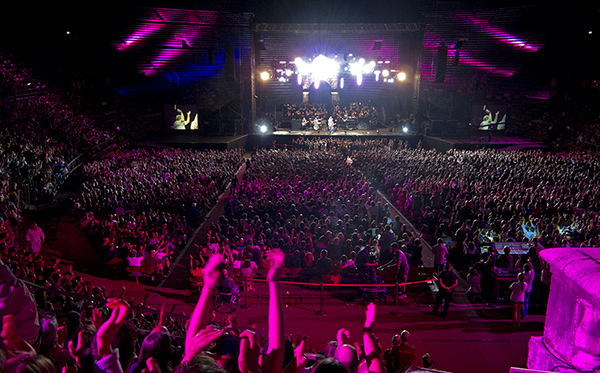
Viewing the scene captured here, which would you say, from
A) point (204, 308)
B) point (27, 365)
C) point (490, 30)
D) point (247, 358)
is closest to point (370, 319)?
point (247, 358)

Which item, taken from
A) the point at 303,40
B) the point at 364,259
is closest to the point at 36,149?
the point at 364,259

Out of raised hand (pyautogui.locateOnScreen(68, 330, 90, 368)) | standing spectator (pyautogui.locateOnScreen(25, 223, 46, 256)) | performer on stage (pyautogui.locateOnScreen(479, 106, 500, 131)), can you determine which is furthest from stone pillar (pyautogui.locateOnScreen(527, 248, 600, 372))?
performer on stage (pyautogui.locateOnScreen(479, 106, 500, 131))

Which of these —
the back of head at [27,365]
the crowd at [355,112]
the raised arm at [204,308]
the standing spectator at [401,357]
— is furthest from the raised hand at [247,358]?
the crowd at [355,112]

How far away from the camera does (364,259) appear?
9156 mm

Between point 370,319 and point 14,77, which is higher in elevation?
point 14,77

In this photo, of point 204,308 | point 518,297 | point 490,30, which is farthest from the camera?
point 490,30

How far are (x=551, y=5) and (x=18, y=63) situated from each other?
2978 centimetres

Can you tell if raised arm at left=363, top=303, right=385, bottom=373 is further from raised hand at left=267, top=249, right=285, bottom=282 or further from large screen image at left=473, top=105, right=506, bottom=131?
large screen image at left=473, top=105, right=506, bottom=131

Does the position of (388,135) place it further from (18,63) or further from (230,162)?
(18,63)

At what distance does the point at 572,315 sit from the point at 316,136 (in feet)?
81.4

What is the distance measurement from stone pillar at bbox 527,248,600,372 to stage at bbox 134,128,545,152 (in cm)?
2233

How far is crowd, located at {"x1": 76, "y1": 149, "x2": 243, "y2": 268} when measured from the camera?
33.4 feet

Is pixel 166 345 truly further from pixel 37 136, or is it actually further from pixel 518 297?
pixel 37 136

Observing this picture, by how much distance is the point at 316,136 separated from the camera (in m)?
27.0
